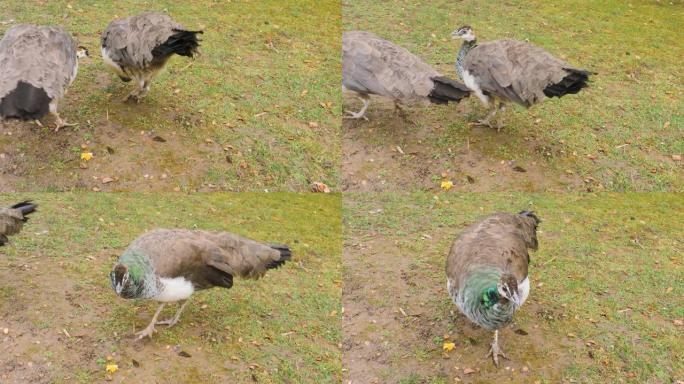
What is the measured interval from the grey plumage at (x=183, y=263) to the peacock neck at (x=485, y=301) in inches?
65.8

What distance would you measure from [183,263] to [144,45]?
2526 mm

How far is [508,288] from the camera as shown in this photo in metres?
5.45

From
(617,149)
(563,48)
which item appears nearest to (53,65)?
(617,149)

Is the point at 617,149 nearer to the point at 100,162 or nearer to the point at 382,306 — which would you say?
the point at 382,306

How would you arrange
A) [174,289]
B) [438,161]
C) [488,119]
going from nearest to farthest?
[174,289], [438,161], [488,119]

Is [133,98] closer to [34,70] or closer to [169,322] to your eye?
[34,70]

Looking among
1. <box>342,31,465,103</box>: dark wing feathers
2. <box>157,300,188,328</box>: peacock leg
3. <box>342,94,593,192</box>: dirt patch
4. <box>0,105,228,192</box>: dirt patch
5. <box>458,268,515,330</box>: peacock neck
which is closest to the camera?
<box>458,268,515,330</box>: peacock neck

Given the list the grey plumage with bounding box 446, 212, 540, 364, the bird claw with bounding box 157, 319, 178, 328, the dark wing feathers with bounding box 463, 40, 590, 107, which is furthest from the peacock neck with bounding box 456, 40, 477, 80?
the bird claw with bounding box 157, 319, 178, 328

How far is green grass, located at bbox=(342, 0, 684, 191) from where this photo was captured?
823 centimetres

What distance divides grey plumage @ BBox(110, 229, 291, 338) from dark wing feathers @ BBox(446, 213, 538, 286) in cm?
152

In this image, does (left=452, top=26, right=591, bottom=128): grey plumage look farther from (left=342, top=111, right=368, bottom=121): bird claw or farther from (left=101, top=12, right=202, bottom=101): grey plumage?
(left=101, top=12, right=202, bottom=101): grey plumage

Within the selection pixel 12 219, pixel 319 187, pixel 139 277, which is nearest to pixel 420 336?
pixel 319 187

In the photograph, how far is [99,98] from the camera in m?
8.25

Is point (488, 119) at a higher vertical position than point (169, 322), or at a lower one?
higher
